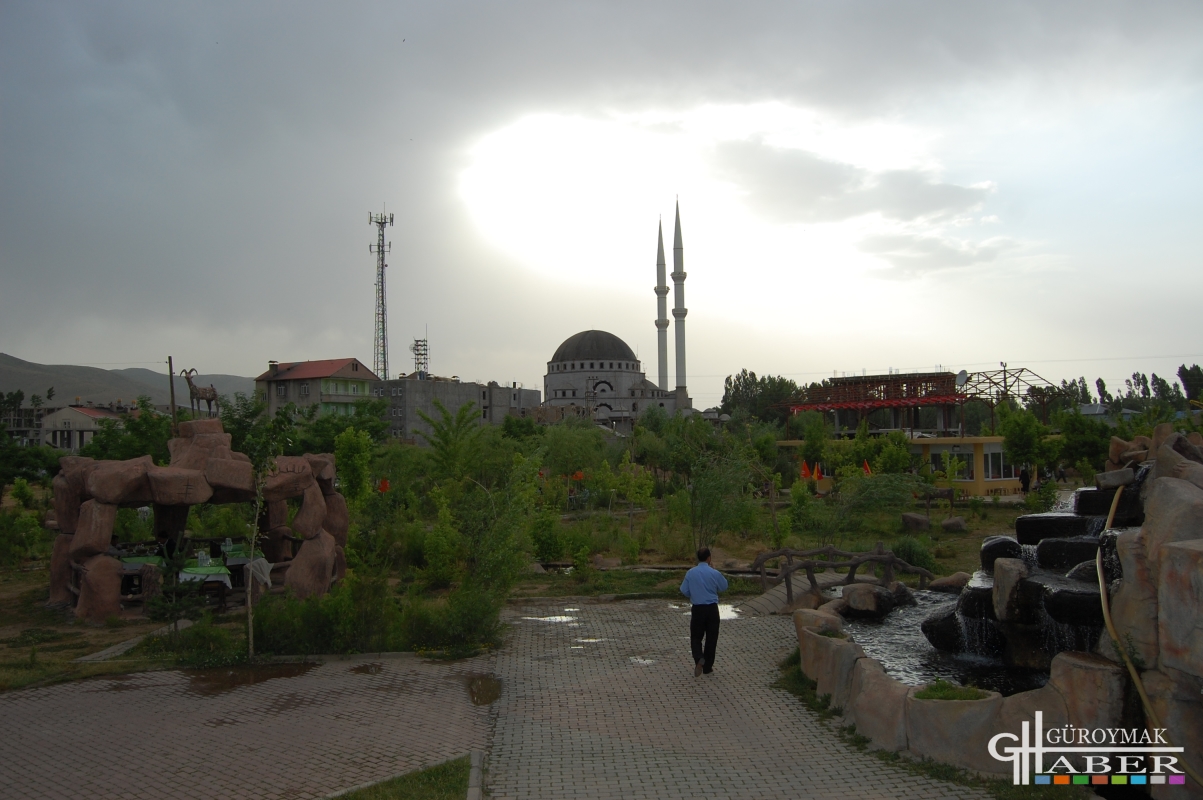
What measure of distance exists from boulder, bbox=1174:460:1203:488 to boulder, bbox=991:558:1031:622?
1689mm

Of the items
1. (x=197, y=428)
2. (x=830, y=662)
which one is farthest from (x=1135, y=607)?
(x=197, y=428)

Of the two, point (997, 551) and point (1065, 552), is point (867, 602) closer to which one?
point (997, 551)

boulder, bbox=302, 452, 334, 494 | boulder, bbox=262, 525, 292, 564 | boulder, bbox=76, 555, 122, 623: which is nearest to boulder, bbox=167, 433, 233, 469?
boulder, bbox=302, 452, 334, 494

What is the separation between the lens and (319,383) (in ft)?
160

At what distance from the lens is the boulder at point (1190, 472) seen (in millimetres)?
7586

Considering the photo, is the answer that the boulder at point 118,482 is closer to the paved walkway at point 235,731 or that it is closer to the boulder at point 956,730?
the paved walkway at point 235,731

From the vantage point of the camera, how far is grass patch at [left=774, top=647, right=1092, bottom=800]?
5664 mm

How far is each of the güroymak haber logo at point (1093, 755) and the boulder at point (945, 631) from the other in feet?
10.6

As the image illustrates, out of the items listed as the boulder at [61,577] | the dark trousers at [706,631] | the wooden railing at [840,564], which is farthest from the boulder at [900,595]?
the boulder at [61,577]

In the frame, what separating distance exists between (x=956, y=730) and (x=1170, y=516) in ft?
7.38

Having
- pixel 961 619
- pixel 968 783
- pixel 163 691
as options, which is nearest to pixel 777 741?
pixel 968 783

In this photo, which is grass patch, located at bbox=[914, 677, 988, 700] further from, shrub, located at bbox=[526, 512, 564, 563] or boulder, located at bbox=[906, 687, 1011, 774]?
shrub, located at bbox=[526, 512, 564, 563]

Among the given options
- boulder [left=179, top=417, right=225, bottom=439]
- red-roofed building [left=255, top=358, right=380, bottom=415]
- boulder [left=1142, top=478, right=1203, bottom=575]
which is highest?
red-roofed building [left=255, top=358, right=380, bottom=415]

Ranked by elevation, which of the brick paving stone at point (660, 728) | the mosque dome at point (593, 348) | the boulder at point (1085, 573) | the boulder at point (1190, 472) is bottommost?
the brick paving stone at point (660, 728)
